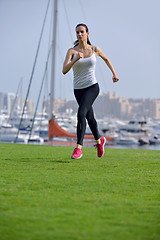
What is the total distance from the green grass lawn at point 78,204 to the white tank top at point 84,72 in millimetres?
1559

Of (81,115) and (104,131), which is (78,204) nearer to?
(81,115)

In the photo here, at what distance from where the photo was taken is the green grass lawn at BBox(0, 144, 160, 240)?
2.07m

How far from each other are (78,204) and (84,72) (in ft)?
10.4

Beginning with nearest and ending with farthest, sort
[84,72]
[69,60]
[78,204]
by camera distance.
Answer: [78,204], [69,60], [84,72]

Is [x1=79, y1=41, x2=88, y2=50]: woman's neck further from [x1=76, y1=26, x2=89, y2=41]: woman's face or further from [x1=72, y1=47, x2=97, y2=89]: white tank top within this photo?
[x1=72, y1=47, x2=97, y2=89]: white tank top

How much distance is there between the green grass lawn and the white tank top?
156 cm

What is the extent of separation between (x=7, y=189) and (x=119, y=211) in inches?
38.7

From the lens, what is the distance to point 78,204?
2.70m

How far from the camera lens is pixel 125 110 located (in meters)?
68.3

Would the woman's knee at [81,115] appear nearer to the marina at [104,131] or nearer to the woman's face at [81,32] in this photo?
the woman's face at [81,32]

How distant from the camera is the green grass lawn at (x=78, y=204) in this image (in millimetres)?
2068

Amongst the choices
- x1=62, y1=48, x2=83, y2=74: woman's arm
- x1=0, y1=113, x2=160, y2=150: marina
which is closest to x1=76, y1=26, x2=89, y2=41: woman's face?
x1=62, y1=48, x2=83, y2=74: woman's arm

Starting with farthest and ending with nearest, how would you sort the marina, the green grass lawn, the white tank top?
the marina < the white tank top < the green grass lawn

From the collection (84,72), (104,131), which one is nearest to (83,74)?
(84,72)
